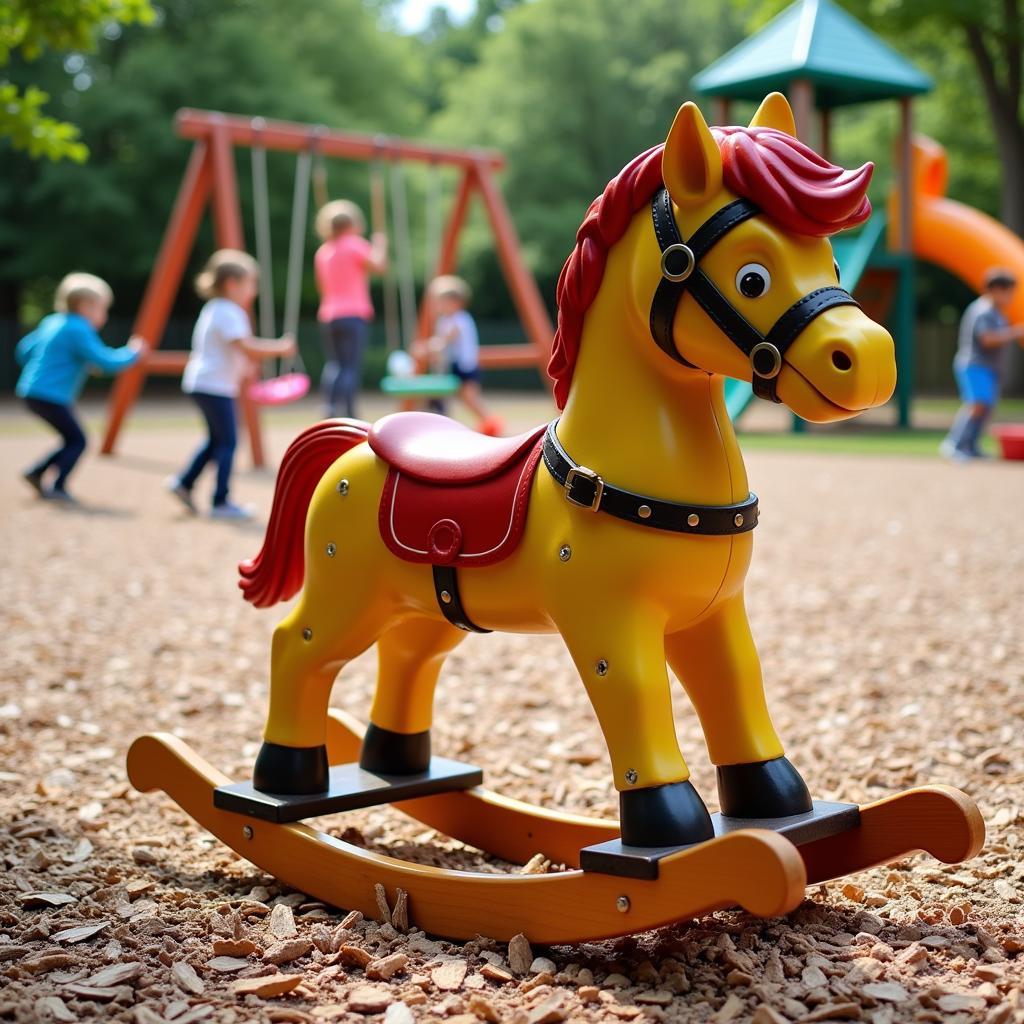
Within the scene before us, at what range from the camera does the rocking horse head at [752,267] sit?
2.04 meters

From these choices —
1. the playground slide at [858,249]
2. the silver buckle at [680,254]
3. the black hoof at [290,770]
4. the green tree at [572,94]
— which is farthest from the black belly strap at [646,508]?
the green tree at [572,94]

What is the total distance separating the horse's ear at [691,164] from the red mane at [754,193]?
34 millimetres

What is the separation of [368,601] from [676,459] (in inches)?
29.5

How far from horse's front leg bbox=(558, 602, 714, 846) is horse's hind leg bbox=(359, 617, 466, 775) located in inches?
28.6

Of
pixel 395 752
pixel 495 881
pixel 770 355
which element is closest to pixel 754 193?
pixel 770 355

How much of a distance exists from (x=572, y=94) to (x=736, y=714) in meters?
34.4

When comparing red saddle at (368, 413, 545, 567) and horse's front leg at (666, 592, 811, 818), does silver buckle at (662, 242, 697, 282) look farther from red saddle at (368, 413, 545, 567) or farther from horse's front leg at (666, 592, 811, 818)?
horse's front leg at (666, 592, 811, 818)

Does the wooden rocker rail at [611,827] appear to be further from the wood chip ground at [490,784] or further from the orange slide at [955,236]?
the orange slide at [955,236]

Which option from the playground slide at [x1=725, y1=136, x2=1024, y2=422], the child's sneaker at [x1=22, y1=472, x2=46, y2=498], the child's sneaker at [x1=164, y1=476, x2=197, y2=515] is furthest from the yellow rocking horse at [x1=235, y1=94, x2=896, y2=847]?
the playground slide at [x1=725, y1=136, x2=1024, y2=422]

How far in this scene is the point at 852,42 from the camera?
1510 cm

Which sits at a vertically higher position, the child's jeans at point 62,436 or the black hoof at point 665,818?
the black hoof at point 665,818

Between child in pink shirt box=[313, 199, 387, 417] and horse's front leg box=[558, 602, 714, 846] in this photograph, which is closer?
horse's front leg box=[558, 602, 714, 846]

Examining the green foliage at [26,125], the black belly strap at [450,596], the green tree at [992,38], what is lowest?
the black belly strap at [450,596]

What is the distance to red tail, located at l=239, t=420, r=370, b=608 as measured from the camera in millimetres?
2822
